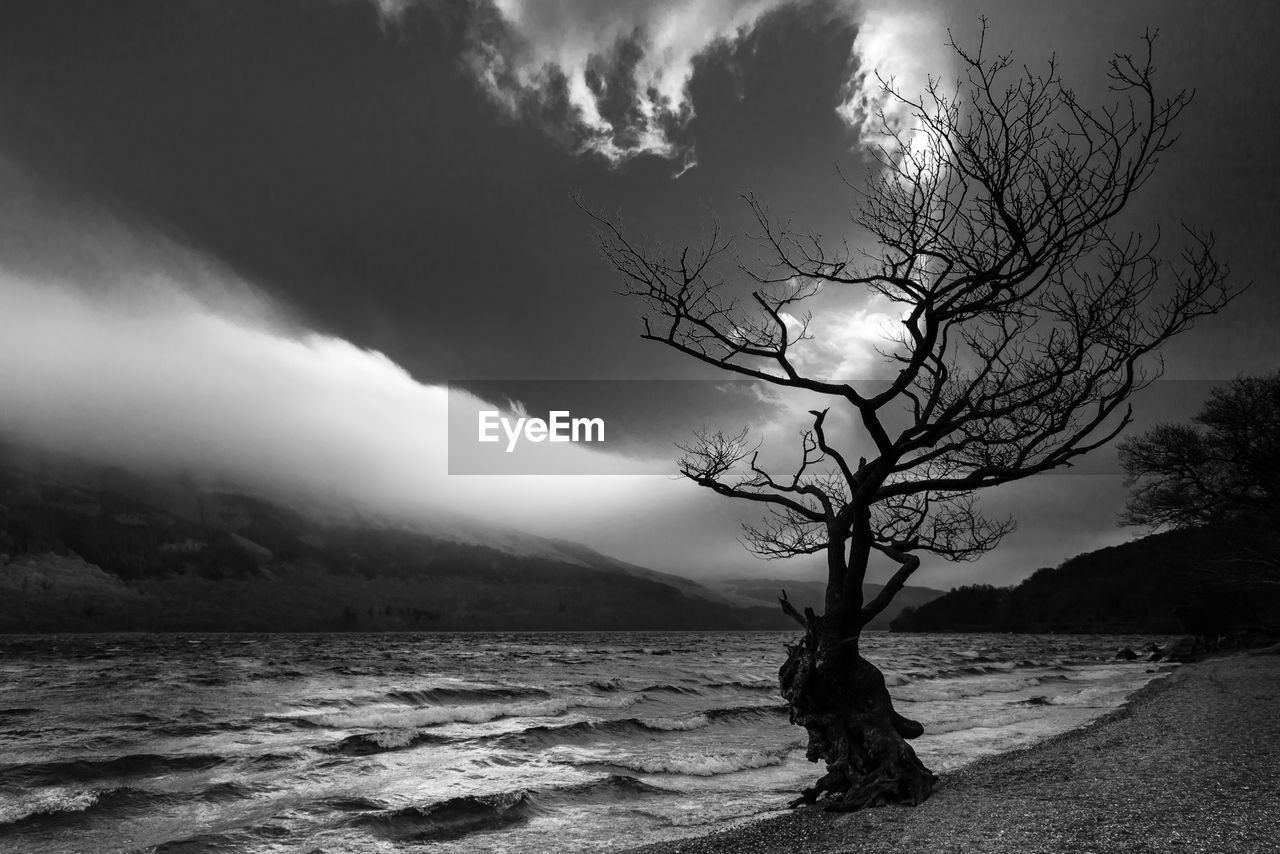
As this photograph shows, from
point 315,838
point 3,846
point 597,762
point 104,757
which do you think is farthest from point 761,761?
point 104,757

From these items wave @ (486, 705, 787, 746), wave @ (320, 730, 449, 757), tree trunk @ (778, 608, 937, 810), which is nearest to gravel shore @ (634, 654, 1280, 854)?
tree trunk @ (778, 608, 937, 810)

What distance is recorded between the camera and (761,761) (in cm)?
1848

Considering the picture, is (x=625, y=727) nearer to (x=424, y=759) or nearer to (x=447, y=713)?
(x=424, y=759)

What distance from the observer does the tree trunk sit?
9.49 meters

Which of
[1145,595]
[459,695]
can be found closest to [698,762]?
[459,695]

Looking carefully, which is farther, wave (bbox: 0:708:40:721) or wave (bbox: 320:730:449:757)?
wave (bbox: 0:708:40:721)

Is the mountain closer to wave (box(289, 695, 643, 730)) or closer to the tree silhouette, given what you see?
the tree silhouette

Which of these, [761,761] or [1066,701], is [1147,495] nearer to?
[1066,701]

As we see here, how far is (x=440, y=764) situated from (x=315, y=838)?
21.5 feet

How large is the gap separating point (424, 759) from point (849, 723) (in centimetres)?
1387

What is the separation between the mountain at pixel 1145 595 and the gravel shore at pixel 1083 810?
60.2ft

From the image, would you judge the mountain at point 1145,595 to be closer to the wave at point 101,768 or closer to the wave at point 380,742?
the wave at point 380,742

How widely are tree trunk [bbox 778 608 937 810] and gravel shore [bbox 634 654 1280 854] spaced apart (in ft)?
1.40

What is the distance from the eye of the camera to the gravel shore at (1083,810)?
6.87 m
